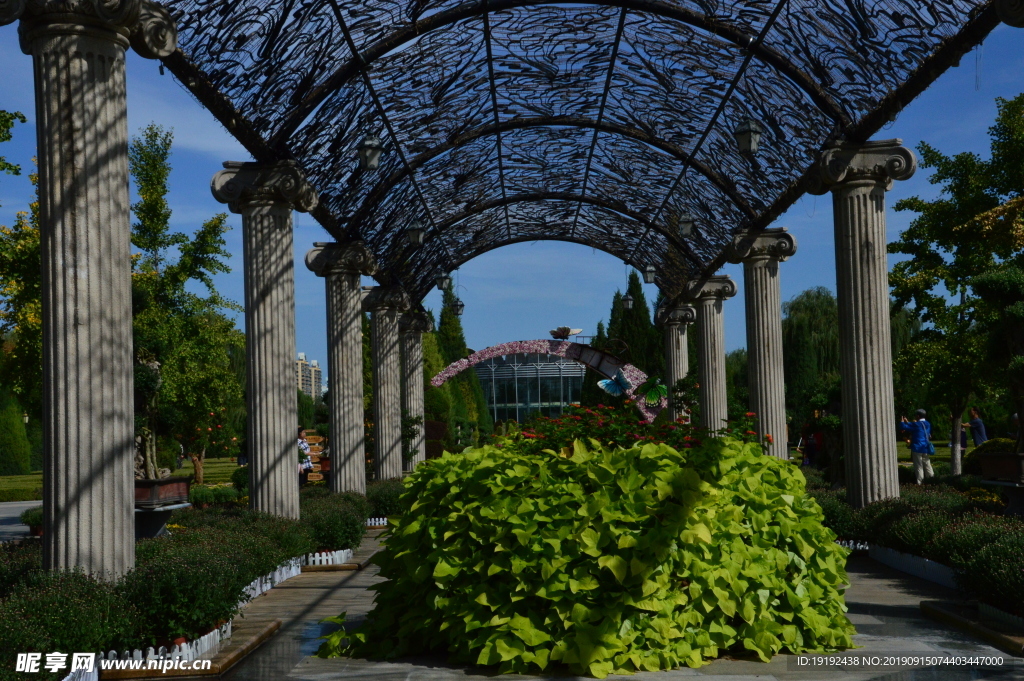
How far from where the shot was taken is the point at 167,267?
1013 inches

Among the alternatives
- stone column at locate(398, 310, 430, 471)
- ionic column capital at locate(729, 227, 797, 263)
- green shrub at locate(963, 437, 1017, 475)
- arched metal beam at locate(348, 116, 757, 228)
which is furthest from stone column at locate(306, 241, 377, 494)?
green shrub at locate(963, 437, 1017, 475)

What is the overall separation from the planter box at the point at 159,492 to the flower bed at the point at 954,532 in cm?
741

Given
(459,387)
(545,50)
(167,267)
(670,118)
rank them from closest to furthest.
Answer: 1. (545,50)
2. (670,118)
3. (167,267)
4. (459,387)

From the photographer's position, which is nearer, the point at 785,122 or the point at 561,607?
the point at 561,607

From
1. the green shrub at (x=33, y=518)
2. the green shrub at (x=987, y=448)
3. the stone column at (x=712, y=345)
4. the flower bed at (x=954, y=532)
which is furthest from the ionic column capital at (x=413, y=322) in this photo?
the flower bed at (x=954, y=532)

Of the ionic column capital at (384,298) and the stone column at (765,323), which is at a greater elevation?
the ionic column capital at (384,298)

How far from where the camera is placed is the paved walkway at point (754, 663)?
573 centimetres

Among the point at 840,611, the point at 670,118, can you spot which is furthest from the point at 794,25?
the point at 840,611

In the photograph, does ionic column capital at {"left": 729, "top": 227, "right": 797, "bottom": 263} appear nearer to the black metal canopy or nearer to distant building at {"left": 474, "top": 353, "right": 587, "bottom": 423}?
the black metal canopy

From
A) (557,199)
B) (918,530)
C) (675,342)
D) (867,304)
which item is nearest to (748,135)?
(867,304)

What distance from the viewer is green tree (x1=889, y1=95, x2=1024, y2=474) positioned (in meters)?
22.5

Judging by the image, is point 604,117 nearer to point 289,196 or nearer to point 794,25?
point 794,25

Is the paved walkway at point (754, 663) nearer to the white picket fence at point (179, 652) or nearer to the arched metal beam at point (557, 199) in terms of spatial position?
the white picket fence at point (179, 652)

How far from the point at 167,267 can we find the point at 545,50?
1501 centimetres
